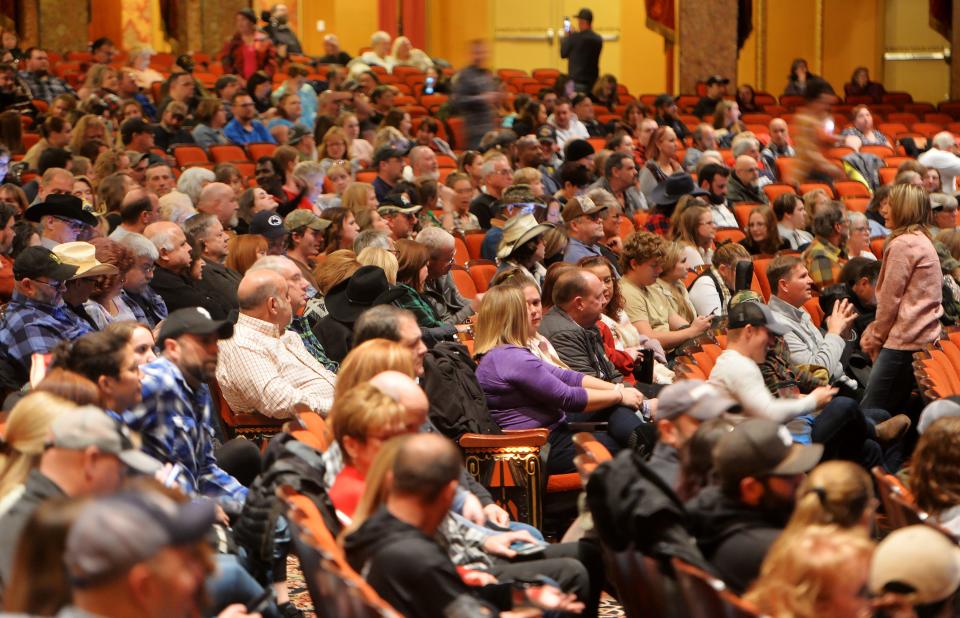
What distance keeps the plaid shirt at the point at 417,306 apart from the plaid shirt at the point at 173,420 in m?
1.71

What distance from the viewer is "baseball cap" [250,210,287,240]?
6988 mm

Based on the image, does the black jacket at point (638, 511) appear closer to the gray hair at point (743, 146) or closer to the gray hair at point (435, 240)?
the gray hair at point (435, 240)

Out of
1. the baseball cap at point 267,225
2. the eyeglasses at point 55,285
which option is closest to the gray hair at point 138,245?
the eyeglasses at point 55,285

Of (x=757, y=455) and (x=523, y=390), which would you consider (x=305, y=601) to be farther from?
(x=757, y=455)

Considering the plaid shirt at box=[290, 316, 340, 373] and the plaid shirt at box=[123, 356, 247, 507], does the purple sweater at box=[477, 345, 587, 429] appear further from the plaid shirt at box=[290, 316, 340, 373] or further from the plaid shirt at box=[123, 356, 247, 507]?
the plaid shirt at box=[123, 356, 247, 507]

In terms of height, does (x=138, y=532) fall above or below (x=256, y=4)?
below

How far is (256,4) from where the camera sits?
704 inches

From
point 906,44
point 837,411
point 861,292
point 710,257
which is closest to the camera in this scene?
point 837,411

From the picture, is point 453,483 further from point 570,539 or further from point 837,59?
point 837,59

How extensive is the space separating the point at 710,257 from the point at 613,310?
180 cm

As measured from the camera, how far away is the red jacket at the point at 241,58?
1398 cm

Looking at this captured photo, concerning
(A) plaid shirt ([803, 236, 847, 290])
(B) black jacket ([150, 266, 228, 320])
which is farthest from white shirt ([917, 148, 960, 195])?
(B) black jacket ([150, 266, 228, 320])

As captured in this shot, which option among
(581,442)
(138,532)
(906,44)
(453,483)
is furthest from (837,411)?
(906,44)

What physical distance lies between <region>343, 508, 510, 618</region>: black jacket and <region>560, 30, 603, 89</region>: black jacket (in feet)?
39.9
